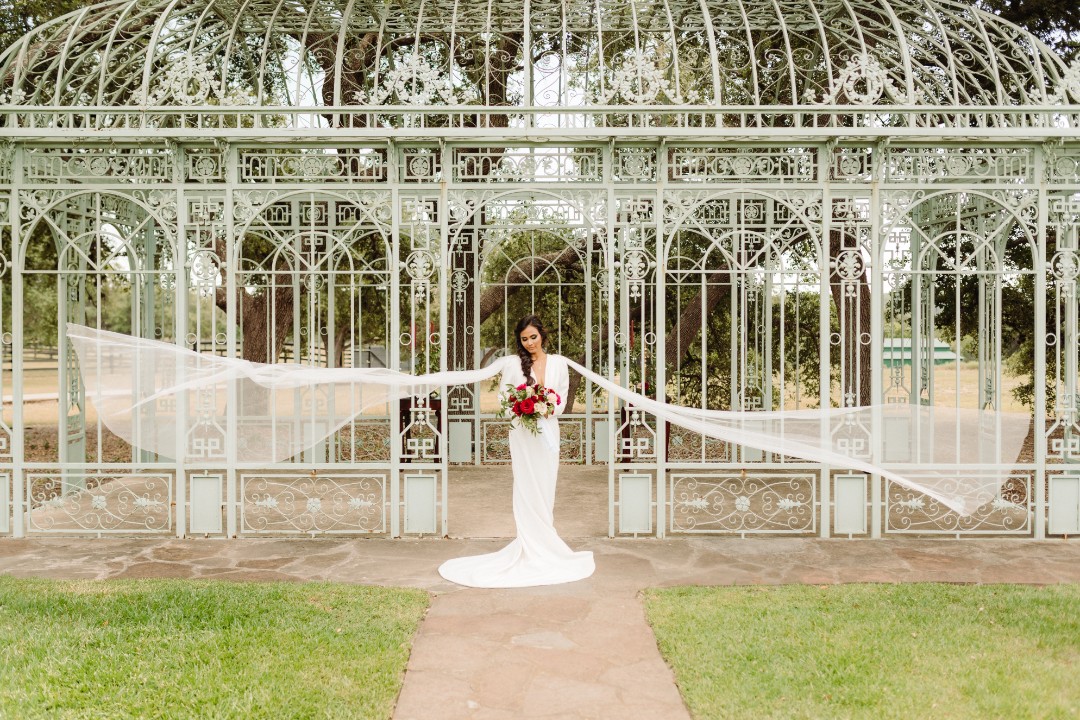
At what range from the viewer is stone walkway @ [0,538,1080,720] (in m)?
4.37

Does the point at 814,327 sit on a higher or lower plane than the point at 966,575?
higher

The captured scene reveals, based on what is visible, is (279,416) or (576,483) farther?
(279,416)

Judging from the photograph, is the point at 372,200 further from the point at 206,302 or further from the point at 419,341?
the point at 206,302

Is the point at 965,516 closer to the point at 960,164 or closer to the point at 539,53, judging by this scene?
the point at 960,164

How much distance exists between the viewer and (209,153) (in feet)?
24.9

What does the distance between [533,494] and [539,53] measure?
16.9 ft

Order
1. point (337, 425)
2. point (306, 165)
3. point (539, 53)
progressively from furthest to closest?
point (539, 53), point (306, 165), point (337, 425)

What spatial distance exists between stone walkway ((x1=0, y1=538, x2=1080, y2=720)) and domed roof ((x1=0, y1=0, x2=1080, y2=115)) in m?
3.90

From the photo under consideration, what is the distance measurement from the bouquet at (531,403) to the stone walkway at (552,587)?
1283 mm

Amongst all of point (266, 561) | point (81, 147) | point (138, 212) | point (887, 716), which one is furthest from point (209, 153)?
point (887, 716)

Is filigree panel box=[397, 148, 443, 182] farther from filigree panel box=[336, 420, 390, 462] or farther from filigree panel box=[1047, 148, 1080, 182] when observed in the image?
filigree panel box=[1047, 148, 1080, 182]

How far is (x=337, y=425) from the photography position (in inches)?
290

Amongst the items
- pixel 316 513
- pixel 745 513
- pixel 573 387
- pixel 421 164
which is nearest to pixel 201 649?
pixel 316 513

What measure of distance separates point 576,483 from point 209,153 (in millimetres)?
5692
